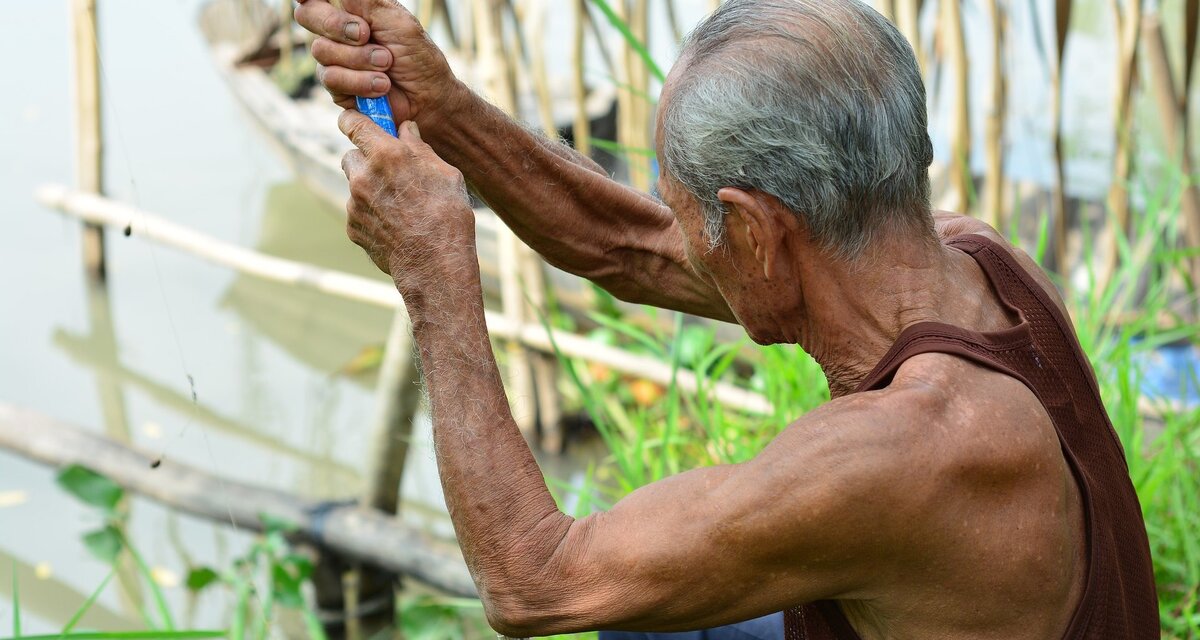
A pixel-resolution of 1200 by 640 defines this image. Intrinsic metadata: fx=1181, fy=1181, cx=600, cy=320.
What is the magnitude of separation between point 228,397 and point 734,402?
7.59 ft

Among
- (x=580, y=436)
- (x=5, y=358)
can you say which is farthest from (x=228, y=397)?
(x=580, y=436)

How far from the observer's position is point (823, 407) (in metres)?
1.29

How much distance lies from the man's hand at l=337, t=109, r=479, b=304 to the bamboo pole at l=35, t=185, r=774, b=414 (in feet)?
4.02

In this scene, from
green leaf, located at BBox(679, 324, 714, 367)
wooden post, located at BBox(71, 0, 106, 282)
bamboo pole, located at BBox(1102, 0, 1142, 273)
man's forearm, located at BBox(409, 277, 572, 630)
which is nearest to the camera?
man's forearm, located at BBox(409, 277, 572, 630)

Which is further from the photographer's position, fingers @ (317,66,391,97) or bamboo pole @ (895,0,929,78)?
bamboo pole @ (895,0,929,78)

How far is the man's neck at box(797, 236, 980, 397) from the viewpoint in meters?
1.36

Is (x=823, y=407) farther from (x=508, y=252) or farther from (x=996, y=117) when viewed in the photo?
(x=508, y=252)

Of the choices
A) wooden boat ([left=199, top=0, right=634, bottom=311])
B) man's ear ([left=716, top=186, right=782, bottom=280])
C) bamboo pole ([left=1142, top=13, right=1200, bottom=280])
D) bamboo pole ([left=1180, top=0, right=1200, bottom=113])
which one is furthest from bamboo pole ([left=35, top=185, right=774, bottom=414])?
bamboo pole ([left=1180, top=0, right=1200, bottom=113])

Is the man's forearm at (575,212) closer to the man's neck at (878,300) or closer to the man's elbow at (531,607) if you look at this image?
the man's neck at (878,300)

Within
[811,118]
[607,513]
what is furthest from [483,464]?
[811,118]

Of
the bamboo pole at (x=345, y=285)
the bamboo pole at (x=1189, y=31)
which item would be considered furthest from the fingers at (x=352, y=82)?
the bamboo pole at (x=1189, y=31)

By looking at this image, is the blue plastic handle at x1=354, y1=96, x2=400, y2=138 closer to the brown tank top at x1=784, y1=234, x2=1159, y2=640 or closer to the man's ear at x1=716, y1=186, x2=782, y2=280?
the man's ear at x1=716, y1=186, x2=782, y2=280

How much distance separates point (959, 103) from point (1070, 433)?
193cm

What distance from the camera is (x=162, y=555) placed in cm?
379
